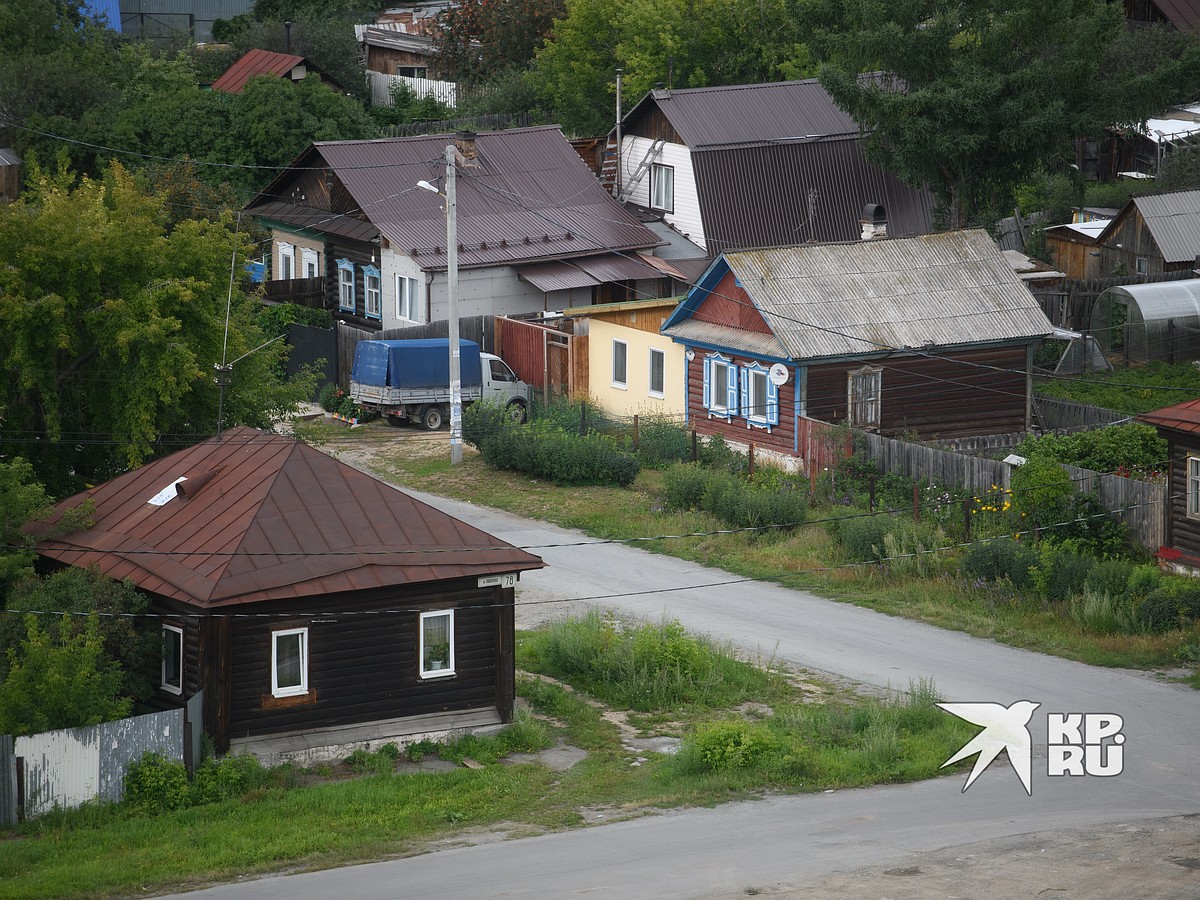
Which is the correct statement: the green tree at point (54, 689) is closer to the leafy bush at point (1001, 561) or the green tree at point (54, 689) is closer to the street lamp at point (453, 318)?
the leafy bush at point (1001, 561)

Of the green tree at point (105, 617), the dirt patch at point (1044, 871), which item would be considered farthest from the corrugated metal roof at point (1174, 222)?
the green tree at point (105, 617)

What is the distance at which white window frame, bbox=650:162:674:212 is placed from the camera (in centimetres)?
4703

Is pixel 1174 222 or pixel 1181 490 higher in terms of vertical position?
pixel 1174 222

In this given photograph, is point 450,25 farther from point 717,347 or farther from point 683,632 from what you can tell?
point 683,632

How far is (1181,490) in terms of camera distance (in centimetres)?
2631

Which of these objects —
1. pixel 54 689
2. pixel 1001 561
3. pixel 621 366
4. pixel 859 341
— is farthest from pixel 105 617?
pixel 621 366

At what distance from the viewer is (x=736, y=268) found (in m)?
34.1

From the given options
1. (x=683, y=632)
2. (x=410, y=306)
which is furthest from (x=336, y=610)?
(x=410, y=306)

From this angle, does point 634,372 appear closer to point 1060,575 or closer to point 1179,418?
point 1060,575

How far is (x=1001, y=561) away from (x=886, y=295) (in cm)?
956

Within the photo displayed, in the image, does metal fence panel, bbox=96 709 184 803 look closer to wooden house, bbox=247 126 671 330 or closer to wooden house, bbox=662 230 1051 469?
wooden house, bbox=662 230 1051 469

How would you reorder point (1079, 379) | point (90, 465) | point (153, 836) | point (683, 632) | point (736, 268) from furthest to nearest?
point (1079, 379), point (736, 268), point (90, 465), point (683, 632), point (153, 836)

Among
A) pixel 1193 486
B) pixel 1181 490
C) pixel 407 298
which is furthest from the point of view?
pixel 407 298

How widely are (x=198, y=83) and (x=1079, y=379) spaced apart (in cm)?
3982
